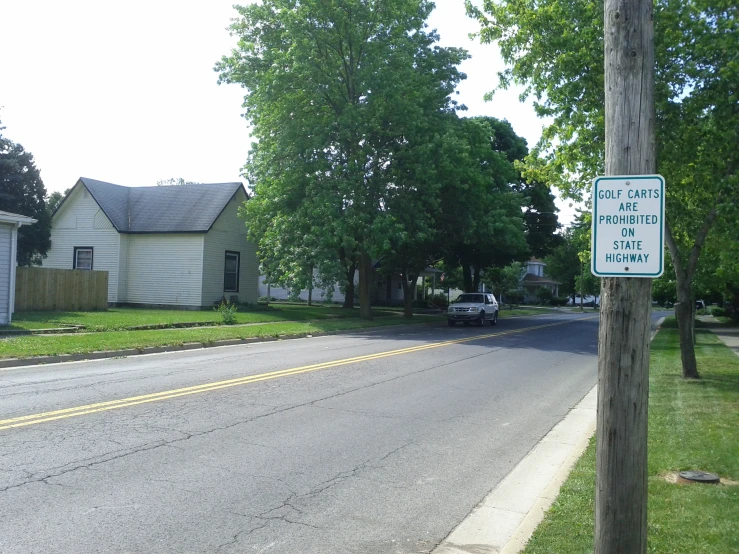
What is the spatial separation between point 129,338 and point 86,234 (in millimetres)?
20412

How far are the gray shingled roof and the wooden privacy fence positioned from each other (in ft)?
21.1

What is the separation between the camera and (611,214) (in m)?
4.25

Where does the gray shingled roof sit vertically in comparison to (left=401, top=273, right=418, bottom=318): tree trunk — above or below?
above

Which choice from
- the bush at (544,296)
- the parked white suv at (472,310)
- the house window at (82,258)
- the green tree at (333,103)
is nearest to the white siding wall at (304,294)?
the house window at (82,258)

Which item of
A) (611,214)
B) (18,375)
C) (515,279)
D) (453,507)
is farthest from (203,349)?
(515,279)

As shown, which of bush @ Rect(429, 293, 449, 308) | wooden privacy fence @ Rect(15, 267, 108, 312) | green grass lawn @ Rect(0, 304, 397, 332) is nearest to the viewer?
green grass lawn @ Rect(0, 304, 397, 332)

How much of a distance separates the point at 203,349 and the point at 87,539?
14322 millimetres

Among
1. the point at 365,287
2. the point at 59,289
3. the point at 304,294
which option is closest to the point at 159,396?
the point at 59,289

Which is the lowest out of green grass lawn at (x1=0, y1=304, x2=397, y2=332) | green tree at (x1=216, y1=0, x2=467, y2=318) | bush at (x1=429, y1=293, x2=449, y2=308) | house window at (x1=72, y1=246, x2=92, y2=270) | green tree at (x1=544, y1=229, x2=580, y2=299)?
green grass lawn at (x1=0, y1=304, x2=397, y2=332)

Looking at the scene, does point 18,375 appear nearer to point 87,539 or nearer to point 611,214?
point 87,539

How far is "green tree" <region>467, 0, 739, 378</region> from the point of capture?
13820 mm

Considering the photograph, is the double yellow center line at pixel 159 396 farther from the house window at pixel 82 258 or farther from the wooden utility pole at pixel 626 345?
the house window at pixel 82 258

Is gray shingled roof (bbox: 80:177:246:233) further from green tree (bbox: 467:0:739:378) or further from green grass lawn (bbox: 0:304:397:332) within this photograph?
green tree (bbox: 467:0:739:378)

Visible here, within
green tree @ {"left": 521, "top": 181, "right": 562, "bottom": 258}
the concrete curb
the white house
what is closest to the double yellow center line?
the concrete curb
